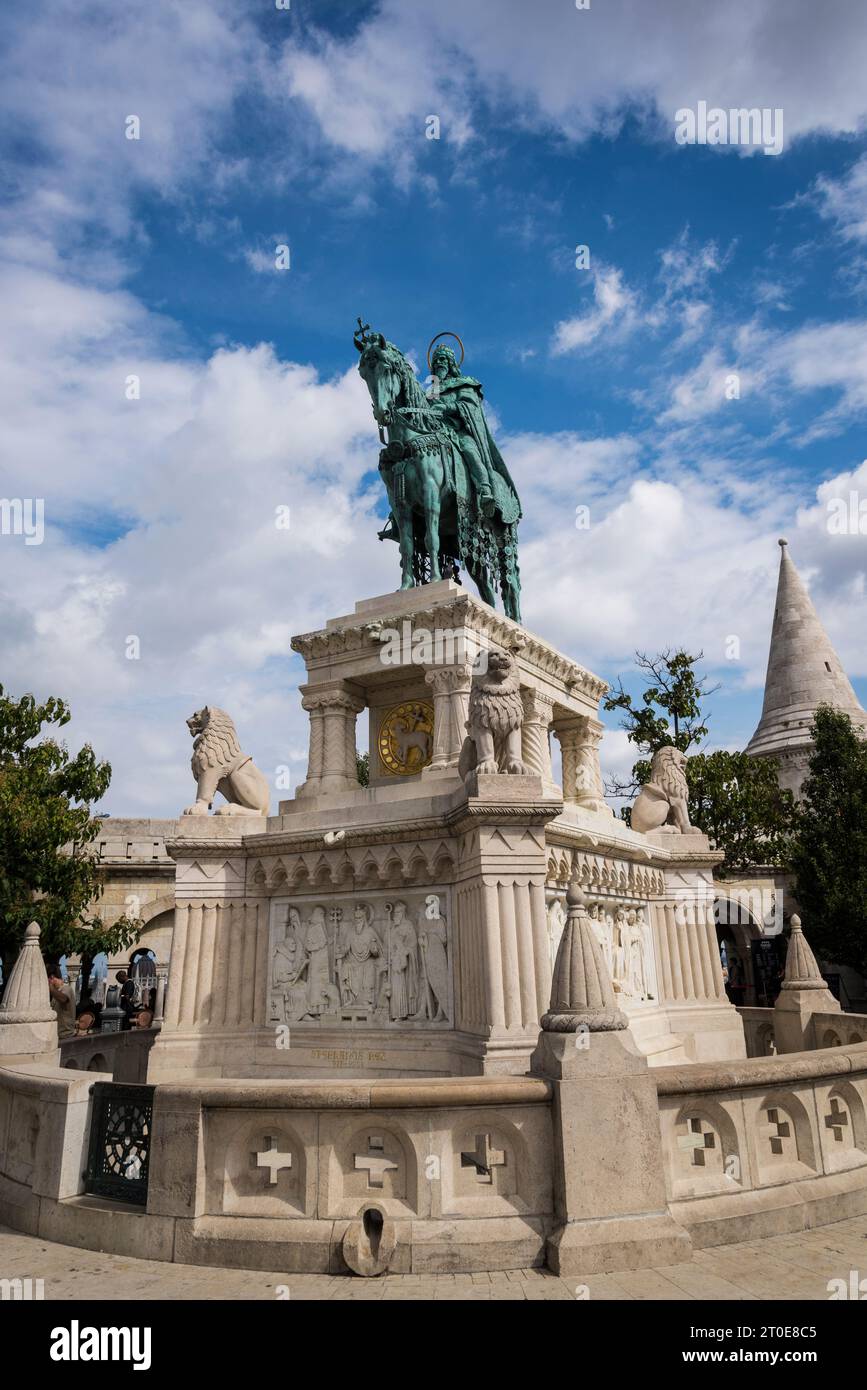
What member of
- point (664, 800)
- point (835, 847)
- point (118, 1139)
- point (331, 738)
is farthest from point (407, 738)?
point (835, 847)

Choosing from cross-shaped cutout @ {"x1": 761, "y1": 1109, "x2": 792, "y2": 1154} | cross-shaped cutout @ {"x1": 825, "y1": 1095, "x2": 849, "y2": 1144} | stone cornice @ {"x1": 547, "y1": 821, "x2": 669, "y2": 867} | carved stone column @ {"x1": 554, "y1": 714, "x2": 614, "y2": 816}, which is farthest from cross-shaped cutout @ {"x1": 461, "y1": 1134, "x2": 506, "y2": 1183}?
carved stone column @ {"x1": 554, "y1": 714, "x2": 614, "y2": 816}

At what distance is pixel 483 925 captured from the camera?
9.38 m

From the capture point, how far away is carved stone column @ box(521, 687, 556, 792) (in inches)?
558

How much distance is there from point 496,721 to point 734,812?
1949 centimetres

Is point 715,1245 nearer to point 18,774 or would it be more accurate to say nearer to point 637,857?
point 637,857

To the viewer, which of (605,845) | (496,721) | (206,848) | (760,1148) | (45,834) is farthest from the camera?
(45,834)

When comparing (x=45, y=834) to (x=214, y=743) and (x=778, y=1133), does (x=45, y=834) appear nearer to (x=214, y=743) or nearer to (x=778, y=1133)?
(x=214, y=743)

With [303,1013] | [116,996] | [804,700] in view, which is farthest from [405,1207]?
[804,700]

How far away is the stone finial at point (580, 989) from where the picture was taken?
611 centimetres

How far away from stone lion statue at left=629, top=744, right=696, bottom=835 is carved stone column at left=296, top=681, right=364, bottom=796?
5261 millimetres

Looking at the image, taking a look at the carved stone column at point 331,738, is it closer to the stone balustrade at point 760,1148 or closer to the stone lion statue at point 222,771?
the stone lion statue at point 222,771

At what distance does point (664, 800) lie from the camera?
51.5 feet

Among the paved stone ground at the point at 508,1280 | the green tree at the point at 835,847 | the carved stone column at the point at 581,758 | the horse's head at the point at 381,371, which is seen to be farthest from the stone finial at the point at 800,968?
the green tree at the point at 835,847

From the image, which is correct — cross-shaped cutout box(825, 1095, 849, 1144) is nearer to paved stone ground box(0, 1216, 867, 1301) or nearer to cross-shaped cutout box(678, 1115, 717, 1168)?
paved stone ground box(0, 1216, 867, 1301)
